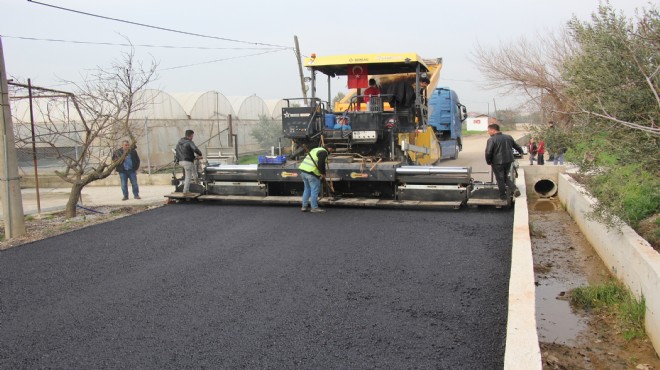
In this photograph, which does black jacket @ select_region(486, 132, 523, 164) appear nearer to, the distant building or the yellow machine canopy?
the yellow machine canopy

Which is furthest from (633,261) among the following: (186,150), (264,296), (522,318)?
(186,150)

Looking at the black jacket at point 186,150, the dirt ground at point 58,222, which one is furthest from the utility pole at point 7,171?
the black jacket at point 186,150

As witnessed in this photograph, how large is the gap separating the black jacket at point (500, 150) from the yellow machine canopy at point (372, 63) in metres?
1.96

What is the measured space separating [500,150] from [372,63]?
8.71ft

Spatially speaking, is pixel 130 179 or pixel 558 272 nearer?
pixel 558 272

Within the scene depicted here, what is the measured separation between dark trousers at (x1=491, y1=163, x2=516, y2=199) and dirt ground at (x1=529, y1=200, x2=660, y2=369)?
830 millimetres

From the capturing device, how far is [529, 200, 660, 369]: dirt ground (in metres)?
4.22

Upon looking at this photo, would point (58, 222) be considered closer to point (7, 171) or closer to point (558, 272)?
point (7, 171)

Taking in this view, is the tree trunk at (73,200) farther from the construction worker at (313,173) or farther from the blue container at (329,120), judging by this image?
the blue container at (329,120)

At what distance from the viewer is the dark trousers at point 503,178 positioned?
8.32 metres

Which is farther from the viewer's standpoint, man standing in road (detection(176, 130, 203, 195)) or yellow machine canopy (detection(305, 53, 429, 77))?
man standing in road (detection(176, 130, 203, 195))

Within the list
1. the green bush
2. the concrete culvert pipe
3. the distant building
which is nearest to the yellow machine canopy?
the green bush

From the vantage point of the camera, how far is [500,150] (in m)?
8.37

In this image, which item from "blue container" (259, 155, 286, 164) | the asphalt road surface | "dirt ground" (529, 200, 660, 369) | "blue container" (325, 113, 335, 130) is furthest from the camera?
"blue container" (325, 113, 335, 130)
